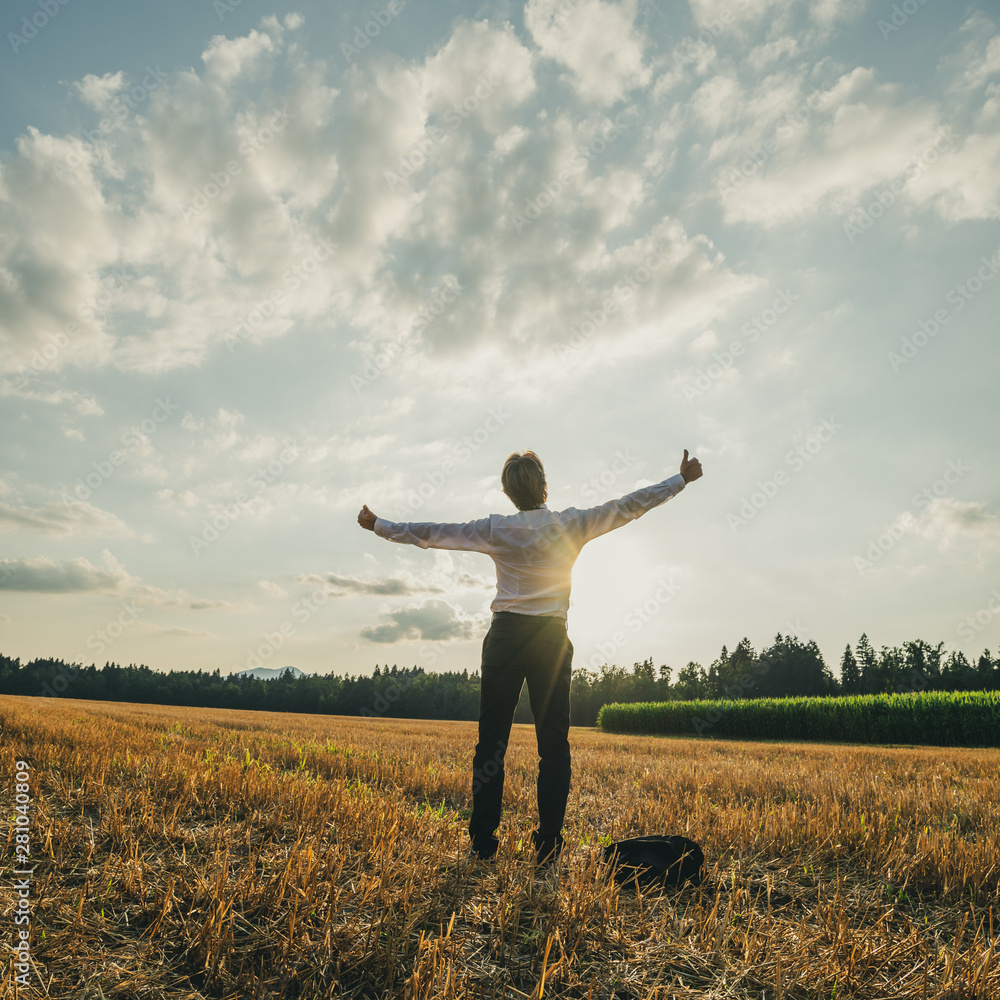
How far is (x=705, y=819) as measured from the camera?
491cm

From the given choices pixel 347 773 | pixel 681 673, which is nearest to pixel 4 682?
pixel 681 673

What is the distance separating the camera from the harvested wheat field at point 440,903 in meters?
2.27

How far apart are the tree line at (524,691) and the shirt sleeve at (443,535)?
241 ft

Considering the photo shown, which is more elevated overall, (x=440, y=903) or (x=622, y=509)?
(x=622, y=509)

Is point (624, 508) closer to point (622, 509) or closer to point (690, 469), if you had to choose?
point (622, 509)

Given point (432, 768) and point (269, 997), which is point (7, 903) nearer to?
point (269, 997)

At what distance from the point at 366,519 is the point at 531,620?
4.85 feet

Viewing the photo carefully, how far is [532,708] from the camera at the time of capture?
150 inches

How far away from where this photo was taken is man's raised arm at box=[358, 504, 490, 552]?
4.06 meters

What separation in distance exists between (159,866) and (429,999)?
192cm

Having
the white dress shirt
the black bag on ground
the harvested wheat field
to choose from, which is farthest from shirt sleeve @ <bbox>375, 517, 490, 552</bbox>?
the black bag on ground

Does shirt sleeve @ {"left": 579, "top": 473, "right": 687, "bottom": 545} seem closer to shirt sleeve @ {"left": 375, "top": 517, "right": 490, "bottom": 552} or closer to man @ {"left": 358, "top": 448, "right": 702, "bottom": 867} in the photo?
man @ {"left": 358, "top": 448, "right": 702, "bottom": 867}

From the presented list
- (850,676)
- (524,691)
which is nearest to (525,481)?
(524,691)

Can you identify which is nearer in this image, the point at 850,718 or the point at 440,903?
the point at 440,903
